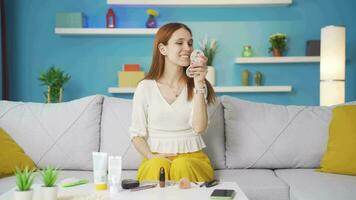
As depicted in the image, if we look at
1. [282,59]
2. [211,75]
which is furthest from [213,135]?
[282,59]

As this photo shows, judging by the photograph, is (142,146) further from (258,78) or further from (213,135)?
(258,78)

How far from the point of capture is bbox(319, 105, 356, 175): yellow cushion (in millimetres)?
2045

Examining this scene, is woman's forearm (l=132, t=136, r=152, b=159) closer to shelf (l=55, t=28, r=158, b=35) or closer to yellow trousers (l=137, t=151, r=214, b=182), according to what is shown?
yellow trousers (l=137, t=151, r=214, b=182)

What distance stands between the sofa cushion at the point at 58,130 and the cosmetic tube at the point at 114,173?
88 cm

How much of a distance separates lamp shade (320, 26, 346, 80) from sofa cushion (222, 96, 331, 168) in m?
1.36

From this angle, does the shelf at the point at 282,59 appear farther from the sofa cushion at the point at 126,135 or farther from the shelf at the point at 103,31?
the sofa cushion at the point at 126,135

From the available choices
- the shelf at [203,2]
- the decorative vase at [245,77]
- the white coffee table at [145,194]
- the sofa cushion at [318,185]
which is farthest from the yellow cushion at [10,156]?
the decorative vase at [245,77]

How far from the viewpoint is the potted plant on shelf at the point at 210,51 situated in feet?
12.7

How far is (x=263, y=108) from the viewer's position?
2.36 meters

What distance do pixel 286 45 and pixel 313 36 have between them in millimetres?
274

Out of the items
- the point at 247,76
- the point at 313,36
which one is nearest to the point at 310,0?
the point at 313,36

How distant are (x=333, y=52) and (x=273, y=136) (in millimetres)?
1645

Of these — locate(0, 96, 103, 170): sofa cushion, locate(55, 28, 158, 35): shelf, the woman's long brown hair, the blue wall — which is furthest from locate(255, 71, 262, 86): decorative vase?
locate(0, 96, 103, 170): sofa cushion

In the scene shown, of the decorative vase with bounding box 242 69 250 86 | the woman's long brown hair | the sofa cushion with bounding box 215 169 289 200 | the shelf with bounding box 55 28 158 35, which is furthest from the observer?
the decorative vase with bounding box 242 69 250 86
